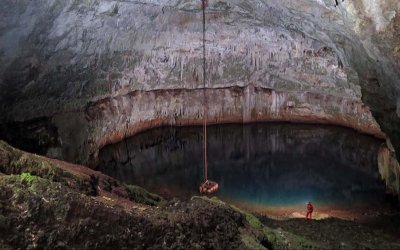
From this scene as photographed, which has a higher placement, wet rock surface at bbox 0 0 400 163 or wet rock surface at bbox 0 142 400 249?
wet rock surface at bbox 0 0 400 163

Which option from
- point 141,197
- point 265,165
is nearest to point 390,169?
point 265,165

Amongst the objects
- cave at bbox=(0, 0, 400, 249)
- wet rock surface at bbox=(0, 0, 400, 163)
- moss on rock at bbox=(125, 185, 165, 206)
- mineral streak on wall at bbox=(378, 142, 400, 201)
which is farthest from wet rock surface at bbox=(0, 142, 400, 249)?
mineral streak on wall at bbox=(378, 142, 400, 201)

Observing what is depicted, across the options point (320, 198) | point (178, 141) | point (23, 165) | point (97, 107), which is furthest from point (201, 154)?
point (23, 165)

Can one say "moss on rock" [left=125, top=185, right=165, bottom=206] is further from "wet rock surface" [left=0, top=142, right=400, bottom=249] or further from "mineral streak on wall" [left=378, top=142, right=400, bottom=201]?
"mineral streak on wall" [left=378, top=142, right=400, bottom=201]

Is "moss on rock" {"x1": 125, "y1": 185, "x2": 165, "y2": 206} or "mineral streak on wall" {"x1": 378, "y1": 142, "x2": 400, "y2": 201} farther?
"mineral streak on wall" {"x1": 378, "y1": 142, "x2": 400, "y2": 201}

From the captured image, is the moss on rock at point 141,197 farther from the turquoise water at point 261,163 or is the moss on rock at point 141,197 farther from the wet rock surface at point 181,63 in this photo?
the wet rock surface at point 181,63

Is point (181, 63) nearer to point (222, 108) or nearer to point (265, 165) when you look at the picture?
point (222, 108)
